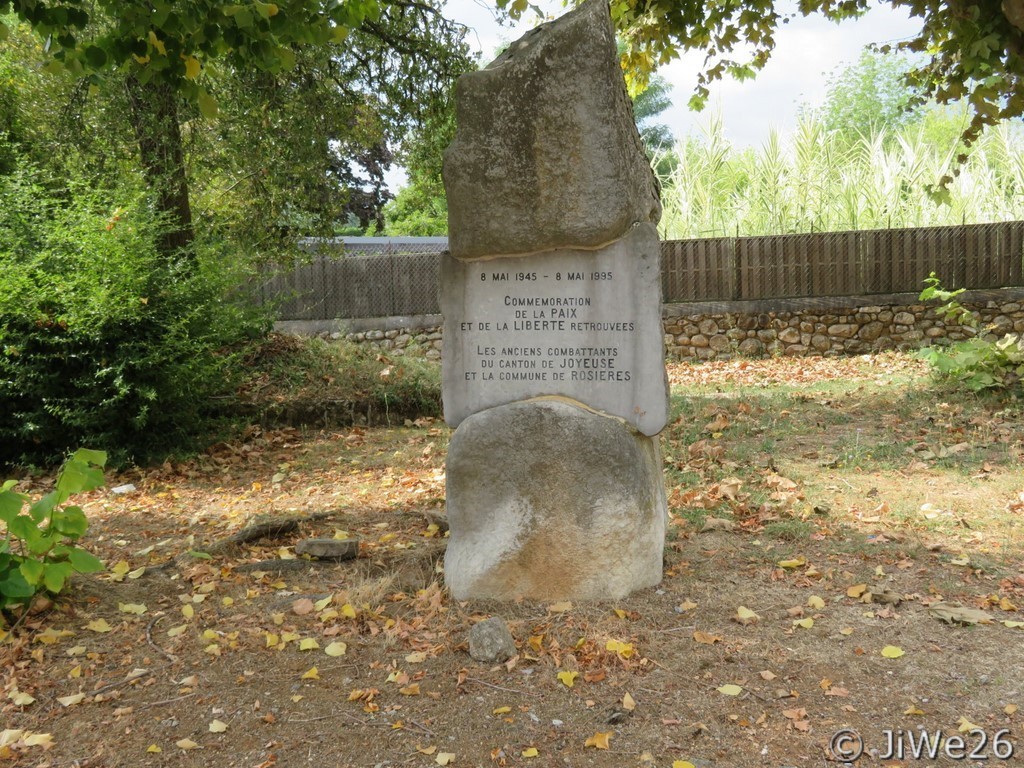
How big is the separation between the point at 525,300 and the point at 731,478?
306cm

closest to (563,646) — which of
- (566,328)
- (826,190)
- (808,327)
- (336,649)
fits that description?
(336,649)

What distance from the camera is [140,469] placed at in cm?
816

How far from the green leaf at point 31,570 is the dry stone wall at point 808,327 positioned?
1031cm

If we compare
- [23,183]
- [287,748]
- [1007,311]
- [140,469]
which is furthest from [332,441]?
[1007,311]

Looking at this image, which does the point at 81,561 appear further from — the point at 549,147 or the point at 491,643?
the point at 549,147

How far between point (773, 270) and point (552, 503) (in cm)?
1190

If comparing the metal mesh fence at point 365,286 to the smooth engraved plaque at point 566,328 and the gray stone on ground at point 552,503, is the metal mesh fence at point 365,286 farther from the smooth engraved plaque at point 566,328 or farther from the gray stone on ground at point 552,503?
the gray stone on ground at point 552,503

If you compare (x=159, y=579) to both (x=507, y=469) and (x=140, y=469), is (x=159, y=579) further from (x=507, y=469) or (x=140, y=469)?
(x=140, y=469)

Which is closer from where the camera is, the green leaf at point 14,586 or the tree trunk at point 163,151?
the green leaf at point 14,586

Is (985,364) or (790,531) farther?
(985,364)

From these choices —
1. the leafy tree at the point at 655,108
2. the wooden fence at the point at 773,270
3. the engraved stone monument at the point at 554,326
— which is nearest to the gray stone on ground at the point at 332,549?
the engraved stone monument at the point at 554,326

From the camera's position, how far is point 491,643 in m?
3.81

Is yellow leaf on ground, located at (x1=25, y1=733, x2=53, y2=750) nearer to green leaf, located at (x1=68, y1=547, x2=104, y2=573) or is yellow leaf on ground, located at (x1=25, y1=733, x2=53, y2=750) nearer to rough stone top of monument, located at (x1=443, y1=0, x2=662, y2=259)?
green leaf, located at (x1=68, y1=547, x2=104, y2=573)

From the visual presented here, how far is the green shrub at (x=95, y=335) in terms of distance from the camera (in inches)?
310
